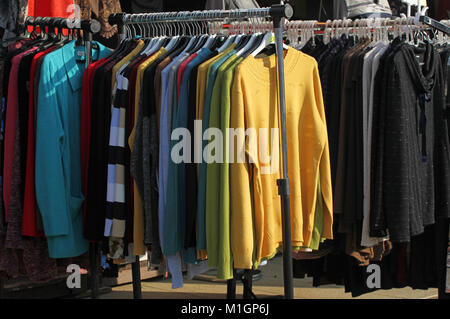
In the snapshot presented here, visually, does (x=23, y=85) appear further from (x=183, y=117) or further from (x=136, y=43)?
(x=183, y=117)

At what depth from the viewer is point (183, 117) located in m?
2.87

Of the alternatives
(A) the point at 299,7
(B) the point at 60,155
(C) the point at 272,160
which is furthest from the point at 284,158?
(A) the point at 299,7

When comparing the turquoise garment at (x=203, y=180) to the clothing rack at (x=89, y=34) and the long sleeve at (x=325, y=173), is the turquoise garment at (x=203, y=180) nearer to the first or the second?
the long sleeve at (x=325, y=173)

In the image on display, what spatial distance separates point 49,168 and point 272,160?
1.13 meters

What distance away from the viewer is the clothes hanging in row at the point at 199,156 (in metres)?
2.73

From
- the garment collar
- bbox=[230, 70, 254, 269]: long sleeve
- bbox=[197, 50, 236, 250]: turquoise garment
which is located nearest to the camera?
bbox=[230, 70, 254, 269]: long sleeve

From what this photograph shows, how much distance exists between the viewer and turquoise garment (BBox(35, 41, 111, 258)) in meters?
3.00

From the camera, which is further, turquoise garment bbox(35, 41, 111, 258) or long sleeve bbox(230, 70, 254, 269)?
turquoise garment bbox(35, 41, 111, 258)

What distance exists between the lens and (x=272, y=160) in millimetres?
2879

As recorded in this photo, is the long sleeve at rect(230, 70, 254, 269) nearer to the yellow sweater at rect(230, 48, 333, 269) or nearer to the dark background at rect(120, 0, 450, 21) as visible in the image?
the yellow sweater at rect(230, 48, 333, 269)

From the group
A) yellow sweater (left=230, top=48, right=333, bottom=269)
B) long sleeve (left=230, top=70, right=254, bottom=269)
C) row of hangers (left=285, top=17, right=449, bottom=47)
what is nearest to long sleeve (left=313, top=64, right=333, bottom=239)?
yellow sweater (left=230, top=48, right=333, bottom=269)

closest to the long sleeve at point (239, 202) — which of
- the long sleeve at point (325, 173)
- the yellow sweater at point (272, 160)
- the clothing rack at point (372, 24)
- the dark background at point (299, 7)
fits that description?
the yellow sweater at point (272, 160)

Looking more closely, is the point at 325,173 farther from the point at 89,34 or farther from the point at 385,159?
the point at 89,34

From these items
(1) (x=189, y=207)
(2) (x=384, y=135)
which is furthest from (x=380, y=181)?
(1) (x=189, y=207)
